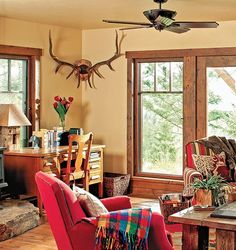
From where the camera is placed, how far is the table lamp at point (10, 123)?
654 cm

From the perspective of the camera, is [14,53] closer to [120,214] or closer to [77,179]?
[77,179]

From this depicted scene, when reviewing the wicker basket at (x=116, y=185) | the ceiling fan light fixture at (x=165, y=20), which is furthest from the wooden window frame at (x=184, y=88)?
the ceiling fan light fixture at (x=165, y=20)

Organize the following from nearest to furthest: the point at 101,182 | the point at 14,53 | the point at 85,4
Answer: the point at 85,4 < the point at 14,53 < the point at 101,182

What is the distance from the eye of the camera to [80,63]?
26.7 ft

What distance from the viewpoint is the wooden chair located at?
6.73m

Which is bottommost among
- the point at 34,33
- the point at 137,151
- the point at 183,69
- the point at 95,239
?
the point at 95,239

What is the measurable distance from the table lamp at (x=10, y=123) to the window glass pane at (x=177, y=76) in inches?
87.7

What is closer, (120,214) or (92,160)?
(120,214)

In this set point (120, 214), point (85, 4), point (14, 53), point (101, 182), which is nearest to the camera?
point (120, 214)

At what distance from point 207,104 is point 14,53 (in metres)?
2.70

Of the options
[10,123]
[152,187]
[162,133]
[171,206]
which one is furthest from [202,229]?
[162,133]

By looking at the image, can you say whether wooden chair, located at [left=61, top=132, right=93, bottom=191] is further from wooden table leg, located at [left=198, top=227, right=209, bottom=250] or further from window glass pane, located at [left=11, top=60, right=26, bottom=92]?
wooden table leg, located at [left=198, top=227, right=209, bottom=250]

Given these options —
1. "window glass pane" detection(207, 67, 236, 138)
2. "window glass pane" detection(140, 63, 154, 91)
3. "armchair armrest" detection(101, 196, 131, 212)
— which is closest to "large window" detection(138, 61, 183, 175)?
"window glass pane" detection(140, 63, 154, 91)

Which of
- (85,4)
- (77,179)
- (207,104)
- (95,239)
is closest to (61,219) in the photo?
(95,239)
